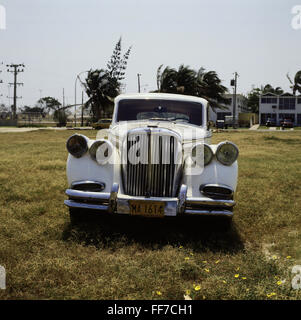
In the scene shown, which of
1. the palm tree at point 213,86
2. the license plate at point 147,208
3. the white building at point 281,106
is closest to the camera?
the license plate at point 147,208

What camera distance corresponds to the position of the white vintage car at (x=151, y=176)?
3615 mm

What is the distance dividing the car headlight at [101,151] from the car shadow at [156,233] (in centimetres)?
68

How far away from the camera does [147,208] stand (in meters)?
3.55

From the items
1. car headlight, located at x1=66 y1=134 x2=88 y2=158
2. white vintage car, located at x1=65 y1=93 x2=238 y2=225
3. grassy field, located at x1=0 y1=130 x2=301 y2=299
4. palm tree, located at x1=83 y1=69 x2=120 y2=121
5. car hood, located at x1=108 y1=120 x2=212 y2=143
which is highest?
palm tree, located at x1=83 y1=69 x2=120 y2=121

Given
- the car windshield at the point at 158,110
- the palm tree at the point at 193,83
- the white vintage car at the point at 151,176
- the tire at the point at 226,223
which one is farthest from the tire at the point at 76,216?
the palm tree at the point at 193,83

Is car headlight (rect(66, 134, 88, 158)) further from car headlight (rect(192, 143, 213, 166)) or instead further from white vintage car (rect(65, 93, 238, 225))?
car headlight (rect(192, 143, 213, 166))

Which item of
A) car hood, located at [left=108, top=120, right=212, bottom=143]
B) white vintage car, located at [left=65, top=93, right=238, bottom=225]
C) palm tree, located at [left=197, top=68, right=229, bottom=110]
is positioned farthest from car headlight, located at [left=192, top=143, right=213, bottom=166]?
palm tree, located at [left=197, top=68, right=229, bottom=110]

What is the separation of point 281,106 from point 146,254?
58.4m

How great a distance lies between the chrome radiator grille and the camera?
12.2 ft

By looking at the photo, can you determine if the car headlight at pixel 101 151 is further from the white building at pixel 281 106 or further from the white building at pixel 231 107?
the white building at pixel 231 107

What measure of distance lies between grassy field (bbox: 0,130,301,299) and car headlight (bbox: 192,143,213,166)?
28.6 inches
